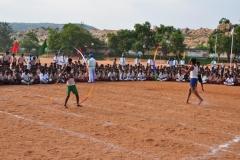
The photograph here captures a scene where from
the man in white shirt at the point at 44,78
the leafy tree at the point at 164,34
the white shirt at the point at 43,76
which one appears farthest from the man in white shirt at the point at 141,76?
the leafy tree at the point at 164,34

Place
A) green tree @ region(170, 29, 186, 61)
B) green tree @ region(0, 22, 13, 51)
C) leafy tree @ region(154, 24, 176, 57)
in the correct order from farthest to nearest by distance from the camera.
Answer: green tree @ region(0, 22, 13, 51) < leafy tree @ region(154, 24, 176, 57) < green tree @ region(170, 29, 186, 61)

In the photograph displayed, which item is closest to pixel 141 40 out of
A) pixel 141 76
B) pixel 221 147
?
pixel 141 76

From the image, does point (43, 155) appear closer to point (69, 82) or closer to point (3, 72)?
point (69, 82)

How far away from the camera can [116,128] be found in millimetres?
8578

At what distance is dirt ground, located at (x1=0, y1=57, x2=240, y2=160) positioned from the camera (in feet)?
22.0

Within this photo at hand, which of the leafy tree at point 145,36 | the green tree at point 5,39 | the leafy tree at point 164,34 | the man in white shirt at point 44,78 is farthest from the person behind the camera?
the green tree at point 5,39

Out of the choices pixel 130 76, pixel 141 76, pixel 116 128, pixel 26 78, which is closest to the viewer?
pixel 116 128

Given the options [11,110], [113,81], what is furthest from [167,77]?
[11,110]

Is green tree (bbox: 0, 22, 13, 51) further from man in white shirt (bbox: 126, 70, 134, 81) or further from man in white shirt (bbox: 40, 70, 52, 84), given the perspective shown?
man in white shirt (bbox: 40, 70, 52, 84)

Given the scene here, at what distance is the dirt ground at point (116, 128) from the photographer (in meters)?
6.70

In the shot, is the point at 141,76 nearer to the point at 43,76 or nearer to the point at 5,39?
the point at 43,76

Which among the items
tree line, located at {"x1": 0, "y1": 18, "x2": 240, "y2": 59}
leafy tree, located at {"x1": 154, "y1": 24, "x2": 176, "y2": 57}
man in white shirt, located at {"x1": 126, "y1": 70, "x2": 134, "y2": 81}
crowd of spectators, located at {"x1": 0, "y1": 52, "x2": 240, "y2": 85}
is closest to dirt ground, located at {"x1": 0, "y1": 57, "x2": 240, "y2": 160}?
crowd of spectators, located at {"x1": 0, "y1": 52, "x2": 240, "y2": 85}

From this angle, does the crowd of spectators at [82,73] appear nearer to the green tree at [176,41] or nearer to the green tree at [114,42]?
the green tree at [176,41]

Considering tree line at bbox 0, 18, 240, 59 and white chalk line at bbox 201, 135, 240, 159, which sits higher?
tree line at bbox 0, 18, 240, 59
